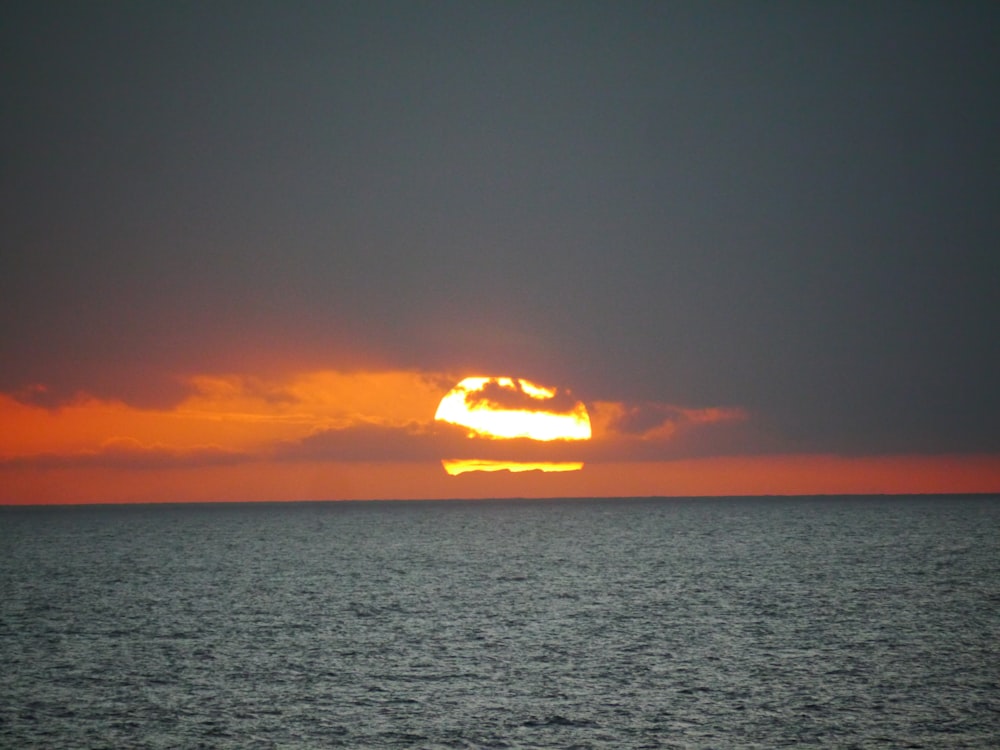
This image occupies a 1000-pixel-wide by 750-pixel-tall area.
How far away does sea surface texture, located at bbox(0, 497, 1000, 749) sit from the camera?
35.7m

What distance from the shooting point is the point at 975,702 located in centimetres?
3928

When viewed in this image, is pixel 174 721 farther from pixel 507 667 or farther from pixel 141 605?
pixel 141 605

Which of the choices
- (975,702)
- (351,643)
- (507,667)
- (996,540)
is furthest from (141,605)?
(996,540)

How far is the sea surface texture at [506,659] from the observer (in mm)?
35719

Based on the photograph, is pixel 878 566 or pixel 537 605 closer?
pixel 537 605

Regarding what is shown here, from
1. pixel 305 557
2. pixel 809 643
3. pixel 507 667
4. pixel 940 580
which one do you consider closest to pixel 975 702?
pixel 809 643

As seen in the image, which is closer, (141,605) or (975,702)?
(975,702)

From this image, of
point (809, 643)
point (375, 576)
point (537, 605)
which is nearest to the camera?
point (809, 643)

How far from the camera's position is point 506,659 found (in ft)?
165

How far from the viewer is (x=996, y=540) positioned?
162m

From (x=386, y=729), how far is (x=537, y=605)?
1579 inches

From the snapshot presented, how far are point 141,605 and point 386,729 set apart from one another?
157 ft

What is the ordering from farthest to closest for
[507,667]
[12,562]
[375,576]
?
1. [12,562]
2. [375,576]
3. [507,667]

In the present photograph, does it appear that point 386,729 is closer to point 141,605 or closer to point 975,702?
point 975,702
